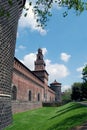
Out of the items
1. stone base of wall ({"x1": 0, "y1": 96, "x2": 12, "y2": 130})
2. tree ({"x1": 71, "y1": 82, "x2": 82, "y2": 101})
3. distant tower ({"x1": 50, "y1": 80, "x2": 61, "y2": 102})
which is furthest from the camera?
distant tower ({"x1": 50, "y1": 80, "x2": 61, "y2": 102})

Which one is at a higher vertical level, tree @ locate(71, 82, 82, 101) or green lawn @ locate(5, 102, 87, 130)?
tree @ locate(71, 82, 82, 101)

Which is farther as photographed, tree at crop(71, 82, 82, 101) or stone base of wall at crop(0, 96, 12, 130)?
tree at crop(71, 82, 82, 101)

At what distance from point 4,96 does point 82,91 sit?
58.5 m

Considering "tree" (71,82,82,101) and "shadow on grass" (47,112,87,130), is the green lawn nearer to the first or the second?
"shadow on grass" (47,112,87,130)

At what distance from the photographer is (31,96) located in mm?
37438

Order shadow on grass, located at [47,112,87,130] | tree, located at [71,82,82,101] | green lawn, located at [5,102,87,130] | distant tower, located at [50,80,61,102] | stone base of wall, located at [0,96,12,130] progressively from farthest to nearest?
distant tower, located at [50,80,61,102] < tree, located at [71,82,82,101] < stone base of wall, located at [0,96,12,130] < green lawn, located at [5,102,87,130] < shadow on grass, located at [47,112,87,130]

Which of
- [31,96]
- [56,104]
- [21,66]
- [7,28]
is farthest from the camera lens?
[56,104]

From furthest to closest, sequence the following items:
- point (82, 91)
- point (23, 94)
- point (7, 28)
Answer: point (82, 91) < point (23, 94) < point (7, 28)

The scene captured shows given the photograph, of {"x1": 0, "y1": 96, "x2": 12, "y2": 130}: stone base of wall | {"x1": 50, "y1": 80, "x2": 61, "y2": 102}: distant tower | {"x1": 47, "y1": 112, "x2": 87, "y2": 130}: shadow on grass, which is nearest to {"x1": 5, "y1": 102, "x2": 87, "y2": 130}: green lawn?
{"x1": 47, "y1": 112, "x2": 87, "y2": 130}: shadow on grass

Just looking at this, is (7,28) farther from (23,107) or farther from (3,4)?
(23,107)

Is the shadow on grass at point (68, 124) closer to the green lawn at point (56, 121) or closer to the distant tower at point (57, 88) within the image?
the green lawn at point (56, 121)

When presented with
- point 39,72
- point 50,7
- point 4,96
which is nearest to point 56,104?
point 39,72

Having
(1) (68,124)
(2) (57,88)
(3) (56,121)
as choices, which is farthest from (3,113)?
(2) (57,88)

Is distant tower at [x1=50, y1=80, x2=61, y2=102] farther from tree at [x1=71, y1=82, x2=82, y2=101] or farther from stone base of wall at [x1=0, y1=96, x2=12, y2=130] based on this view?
stone base of wall at [x1=0, y1=96, x2=12, y2=130]
